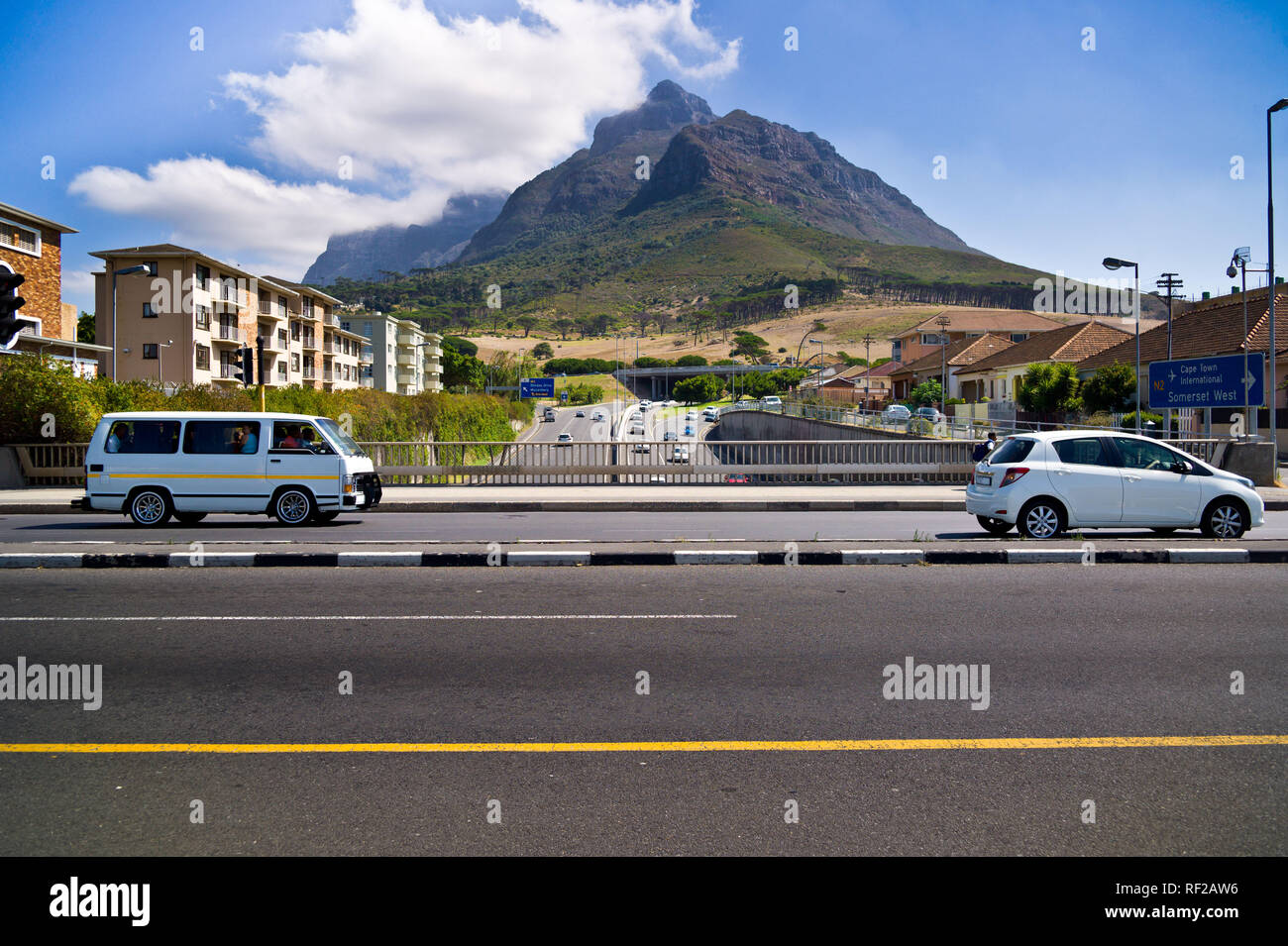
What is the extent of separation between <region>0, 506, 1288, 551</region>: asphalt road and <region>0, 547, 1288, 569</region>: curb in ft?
4.44

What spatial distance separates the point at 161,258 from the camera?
6231 cm

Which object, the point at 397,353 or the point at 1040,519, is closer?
the point at 1040,519

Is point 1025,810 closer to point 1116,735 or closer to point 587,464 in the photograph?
point 1116,735

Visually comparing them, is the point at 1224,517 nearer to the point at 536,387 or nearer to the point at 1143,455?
the point at 1143,455

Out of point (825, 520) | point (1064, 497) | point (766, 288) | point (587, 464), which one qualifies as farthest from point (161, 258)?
point (766, 288)

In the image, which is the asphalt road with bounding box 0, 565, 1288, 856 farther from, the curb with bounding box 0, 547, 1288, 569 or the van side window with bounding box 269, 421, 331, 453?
the van side window with bounding box 269, 421, 331, 453

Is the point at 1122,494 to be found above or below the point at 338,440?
below

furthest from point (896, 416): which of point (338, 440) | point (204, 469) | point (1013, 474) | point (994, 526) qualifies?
point (204, 469)

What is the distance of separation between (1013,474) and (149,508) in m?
14.3

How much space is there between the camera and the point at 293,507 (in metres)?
15.6

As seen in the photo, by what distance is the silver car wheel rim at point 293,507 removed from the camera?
15547mm

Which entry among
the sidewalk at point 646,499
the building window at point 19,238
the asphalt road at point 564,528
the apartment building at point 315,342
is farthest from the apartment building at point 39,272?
the asphalt road at point 564,528

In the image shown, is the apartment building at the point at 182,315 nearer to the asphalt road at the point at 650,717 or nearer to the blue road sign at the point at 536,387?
the blue road sign at the point at 536,387
